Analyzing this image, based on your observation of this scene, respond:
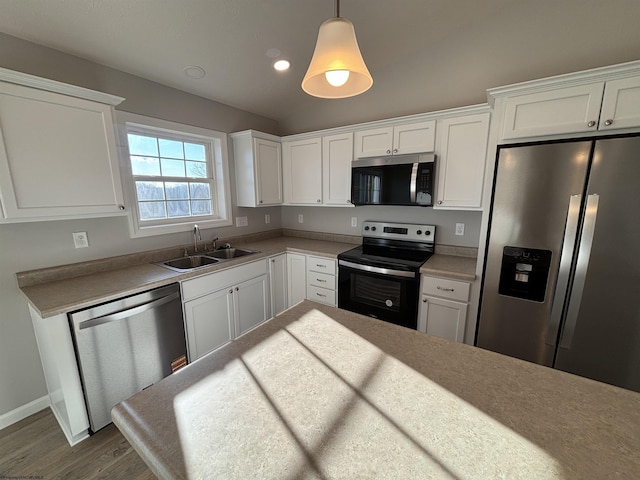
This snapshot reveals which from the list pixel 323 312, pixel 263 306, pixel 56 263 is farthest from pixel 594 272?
pixel 56 263

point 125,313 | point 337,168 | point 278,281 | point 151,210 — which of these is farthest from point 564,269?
point 151,210

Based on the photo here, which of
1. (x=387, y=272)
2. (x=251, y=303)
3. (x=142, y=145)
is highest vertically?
(x=142, y=145)

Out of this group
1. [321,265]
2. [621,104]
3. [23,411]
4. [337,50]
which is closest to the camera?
[337,50]

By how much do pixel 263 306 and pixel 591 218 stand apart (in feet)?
8.79

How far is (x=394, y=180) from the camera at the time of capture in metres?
2.54

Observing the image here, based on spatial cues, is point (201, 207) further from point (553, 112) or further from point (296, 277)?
point (553, 112)

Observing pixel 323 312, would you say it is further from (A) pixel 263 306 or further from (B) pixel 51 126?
(B) pixel 51 126

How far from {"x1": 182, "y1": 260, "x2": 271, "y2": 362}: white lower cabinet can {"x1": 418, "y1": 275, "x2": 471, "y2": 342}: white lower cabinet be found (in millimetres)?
1574

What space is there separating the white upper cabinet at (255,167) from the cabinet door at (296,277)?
2.39 feet

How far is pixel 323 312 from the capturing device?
1.30 metres

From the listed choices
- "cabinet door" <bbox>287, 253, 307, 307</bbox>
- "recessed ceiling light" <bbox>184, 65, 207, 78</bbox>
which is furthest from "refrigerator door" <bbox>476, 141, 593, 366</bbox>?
"recessed ceiling light" <bbox>184, 65, 207, 78</bbox>

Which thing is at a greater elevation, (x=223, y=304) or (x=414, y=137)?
(x=414, y=137)

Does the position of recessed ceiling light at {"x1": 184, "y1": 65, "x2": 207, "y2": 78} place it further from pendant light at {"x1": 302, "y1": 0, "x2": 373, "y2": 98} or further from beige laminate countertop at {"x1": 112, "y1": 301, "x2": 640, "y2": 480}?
beige laminate countertop at {"x1": 112, "y1": 301, "x2": 640, "y2": 480}

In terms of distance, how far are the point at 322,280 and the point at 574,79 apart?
239cm
